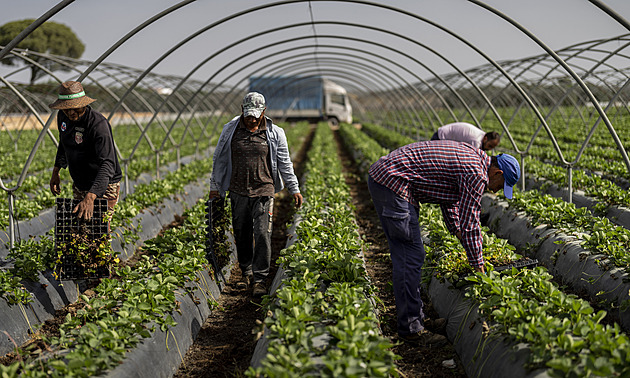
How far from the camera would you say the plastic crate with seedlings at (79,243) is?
5203 mm

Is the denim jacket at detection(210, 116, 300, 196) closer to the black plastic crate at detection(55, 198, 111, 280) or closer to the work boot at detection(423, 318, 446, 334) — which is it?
the black plastic crate at detection(55, 198, 111, 280)

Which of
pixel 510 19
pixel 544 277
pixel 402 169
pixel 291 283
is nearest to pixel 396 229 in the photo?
pixel 402 169

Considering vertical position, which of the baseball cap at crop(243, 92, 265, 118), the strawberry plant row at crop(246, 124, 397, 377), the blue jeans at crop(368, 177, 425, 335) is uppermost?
the baseball cap at crop(243, 92, 265, 118)

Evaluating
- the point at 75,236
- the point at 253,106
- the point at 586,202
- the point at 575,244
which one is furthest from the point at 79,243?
the point at 586,202

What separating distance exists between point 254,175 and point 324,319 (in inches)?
83.2

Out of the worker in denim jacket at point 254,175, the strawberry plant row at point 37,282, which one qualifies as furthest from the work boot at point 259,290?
the strawberry plant row at point 37,282

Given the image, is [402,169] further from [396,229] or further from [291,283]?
[291,283]

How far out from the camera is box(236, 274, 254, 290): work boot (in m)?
6.04

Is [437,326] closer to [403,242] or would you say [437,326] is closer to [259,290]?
[403,242]

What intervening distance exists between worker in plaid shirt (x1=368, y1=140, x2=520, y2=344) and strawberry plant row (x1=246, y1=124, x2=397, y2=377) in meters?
0.41

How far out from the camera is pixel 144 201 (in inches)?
334

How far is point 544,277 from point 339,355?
79.8 inches

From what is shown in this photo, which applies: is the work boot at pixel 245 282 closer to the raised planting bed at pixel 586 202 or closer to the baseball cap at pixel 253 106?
the baseball cap at pixel 253 106

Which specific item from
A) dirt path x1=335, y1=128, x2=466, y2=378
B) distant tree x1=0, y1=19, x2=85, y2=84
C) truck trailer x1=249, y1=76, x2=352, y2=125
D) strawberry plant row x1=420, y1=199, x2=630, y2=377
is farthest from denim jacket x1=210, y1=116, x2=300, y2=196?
distant tree x1=0, y1=19, x2=85, y2=84
